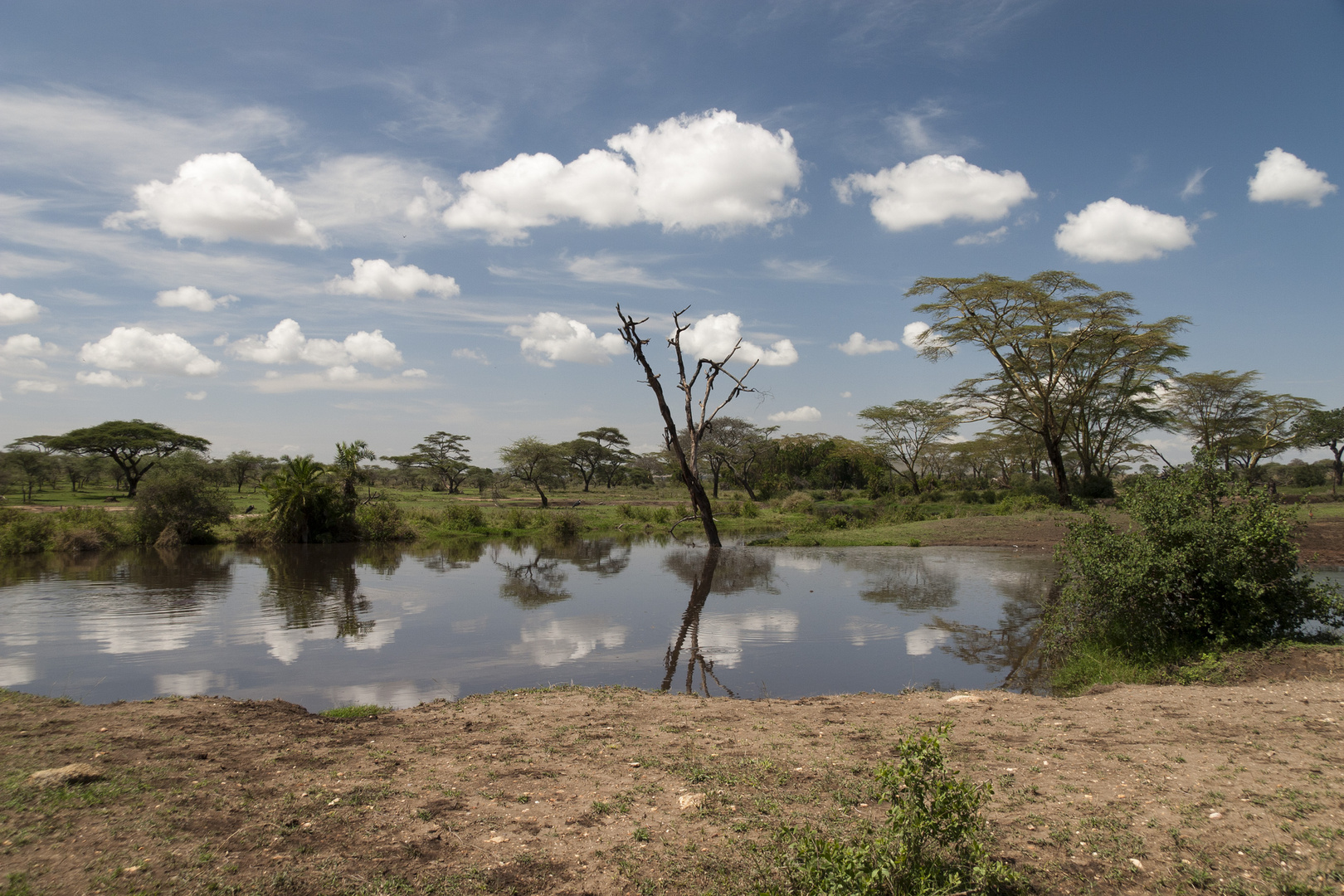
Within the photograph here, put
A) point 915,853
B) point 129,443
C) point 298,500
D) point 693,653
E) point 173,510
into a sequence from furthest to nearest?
1. point 129,443
2. point 298,500
3. point 173,510
4. point 693,653
5. point 915,853

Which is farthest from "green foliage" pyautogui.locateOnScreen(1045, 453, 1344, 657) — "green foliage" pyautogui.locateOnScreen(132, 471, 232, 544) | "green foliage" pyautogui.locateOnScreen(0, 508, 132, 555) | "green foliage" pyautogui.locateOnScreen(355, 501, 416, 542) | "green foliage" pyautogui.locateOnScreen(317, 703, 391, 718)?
"green foliage" pyautogui.locateOnScreen(0, 508, 132, 555)

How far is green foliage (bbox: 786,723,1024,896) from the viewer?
2764 millimetres

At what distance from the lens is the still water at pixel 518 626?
782cm

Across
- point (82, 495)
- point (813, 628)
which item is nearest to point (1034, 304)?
point (813, 628)

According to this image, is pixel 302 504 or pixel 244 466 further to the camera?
pixel 244 466

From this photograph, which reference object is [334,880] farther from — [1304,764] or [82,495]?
[82,495]

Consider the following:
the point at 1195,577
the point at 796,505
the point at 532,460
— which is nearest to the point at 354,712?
the point at 1195,577

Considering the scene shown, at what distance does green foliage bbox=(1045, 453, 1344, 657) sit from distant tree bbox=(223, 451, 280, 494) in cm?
5483

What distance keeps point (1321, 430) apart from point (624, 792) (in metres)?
46.0

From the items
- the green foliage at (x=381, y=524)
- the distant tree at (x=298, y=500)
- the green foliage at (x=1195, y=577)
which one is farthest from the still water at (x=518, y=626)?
the green foliage at (x=381, y=524)

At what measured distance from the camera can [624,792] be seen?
4195 millimetres

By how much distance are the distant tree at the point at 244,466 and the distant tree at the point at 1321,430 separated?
6554 cm

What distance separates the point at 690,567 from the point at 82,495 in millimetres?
42912

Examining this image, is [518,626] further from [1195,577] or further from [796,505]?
[796,505]
